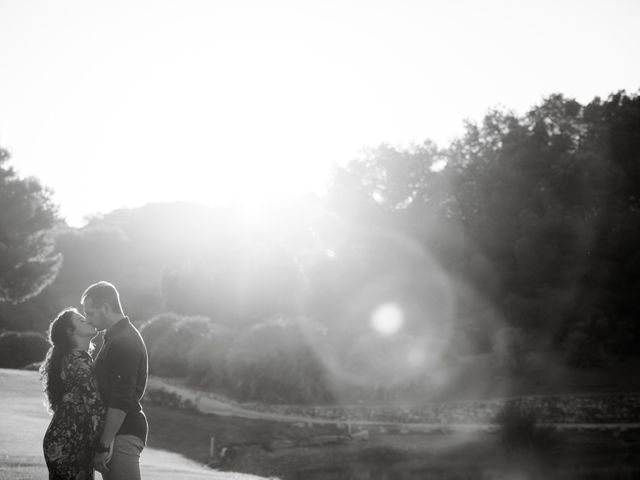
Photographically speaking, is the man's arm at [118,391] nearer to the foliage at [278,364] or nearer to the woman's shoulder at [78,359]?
the woman's shoulder at [78,359]

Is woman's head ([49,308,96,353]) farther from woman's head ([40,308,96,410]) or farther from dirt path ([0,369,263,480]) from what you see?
dirt path ([0,369,263,480])

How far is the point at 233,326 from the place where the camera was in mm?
36469

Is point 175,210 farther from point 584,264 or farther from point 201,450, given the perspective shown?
point 201,450

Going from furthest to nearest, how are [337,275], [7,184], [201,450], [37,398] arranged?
[337,275]
[7,184]
[37,398]
[201,450]

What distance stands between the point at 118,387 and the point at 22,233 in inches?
1299

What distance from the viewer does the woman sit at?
5.39 m

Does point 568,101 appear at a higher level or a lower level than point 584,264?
higher

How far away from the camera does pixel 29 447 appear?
13.4m

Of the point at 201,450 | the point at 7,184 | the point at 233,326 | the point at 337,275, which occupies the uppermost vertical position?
the point at 7,184

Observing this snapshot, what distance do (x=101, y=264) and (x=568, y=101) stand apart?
45.1 metres

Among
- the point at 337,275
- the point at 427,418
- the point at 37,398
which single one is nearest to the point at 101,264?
the point at 337,275

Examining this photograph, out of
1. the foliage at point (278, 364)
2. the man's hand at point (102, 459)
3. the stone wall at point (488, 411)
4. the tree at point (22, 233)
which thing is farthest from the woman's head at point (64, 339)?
the tree at point (22, 233)

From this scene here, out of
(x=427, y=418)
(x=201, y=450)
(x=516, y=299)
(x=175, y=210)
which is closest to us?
(x=201, y=450)

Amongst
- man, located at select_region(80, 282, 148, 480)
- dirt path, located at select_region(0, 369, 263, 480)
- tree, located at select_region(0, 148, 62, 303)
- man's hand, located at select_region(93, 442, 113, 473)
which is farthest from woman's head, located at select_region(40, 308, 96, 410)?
tree, located at select_region(0, 148, 62, 303)
